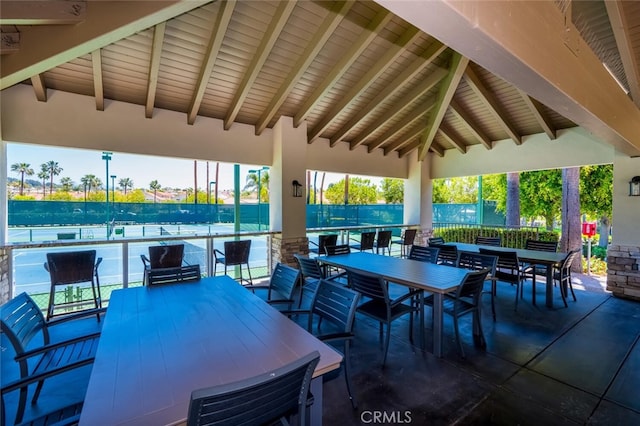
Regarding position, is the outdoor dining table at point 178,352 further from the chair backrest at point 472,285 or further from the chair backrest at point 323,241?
the chair backrest at point 323,241

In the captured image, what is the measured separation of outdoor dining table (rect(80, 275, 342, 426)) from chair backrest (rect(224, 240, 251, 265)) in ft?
7.76

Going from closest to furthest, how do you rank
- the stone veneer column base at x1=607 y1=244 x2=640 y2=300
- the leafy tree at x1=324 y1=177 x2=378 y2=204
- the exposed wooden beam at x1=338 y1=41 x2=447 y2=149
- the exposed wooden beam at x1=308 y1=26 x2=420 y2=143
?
the exposed wooden beam at x1=308 y1=26 x2=420 y2=143 → the exposed wooden beam at x1=338 y1=41 x2=447 y2=149 → the stone veneer column base at x1=607 y1=244 x2=640 y2=300 → the leafy tree at x1=324 y1=177 x2=378 y2=204

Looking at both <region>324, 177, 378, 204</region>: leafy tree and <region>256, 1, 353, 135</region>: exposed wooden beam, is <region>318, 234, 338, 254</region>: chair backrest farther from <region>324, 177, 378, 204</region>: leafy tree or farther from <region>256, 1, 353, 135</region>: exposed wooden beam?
<region>324, 177, 378, 204</region>: leafy tree

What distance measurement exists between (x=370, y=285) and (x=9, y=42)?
14.4ft

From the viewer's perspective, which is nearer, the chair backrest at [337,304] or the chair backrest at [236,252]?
the chair backrest at [337,304]

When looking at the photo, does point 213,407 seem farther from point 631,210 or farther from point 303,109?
point 631,210

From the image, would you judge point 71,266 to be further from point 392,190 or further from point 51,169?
point 392,190

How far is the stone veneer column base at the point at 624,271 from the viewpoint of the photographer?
5043mm

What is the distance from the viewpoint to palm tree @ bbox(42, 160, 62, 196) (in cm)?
828

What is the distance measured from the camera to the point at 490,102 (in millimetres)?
5965

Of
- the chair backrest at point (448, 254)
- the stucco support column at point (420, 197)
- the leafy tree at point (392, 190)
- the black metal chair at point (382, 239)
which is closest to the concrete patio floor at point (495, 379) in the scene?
the chair backrest at point (448, 254)

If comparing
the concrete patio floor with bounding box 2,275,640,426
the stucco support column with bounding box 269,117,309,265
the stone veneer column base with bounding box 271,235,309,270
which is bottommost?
the concrete patio floor with bounding box 2,275,640,426

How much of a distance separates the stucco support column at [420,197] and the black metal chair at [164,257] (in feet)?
21.2

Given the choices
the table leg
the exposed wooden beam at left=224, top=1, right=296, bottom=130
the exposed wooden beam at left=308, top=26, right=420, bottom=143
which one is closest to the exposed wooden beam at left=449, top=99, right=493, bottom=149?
the exposed wooden beam at left=308, top=26, right=420, bottom=143
